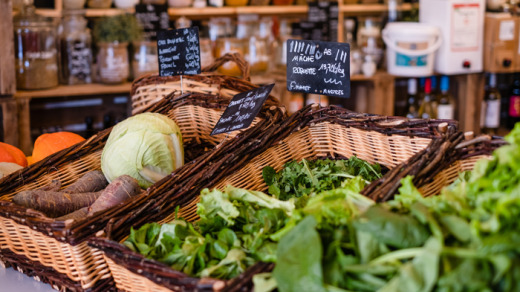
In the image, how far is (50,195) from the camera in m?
1.37

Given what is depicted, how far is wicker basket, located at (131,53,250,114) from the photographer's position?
6.08ft

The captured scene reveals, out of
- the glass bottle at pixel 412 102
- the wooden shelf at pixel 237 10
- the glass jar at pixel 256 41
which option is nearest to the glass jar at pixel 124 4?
the wooden shelf at pixel 237 10

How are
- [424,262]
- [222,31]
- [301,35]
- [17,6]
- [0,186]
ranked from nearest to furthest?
[424,262] → [0,186] → [17,6] → [222,31] → [301,35]

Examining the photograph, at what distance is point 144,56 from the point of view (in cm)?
303

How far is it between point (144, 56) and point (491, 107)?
2.20 meters

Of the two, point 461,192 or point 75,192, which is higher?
point 461,192

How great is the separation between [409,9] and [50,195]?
3077 mm

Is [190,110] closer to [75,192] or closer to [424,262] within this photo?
[75,192]

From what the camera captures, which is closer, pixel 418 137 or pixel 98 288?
pixel 98 288

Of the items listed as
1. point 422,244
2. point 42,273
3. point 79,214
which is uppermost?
point 422,244

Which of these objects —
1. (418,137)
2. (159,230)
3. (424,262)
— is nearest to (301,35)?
(418,137)

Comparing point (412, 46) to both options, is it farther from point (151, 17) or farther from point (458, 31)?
point (151, 17)

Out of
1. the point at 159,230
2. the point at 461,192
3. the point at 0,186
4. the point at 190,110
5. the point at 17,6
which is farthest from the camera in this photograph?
the point at 17,6

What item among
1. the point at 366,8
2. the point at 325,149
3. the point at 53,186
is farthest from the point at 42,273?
the point at 366,8
